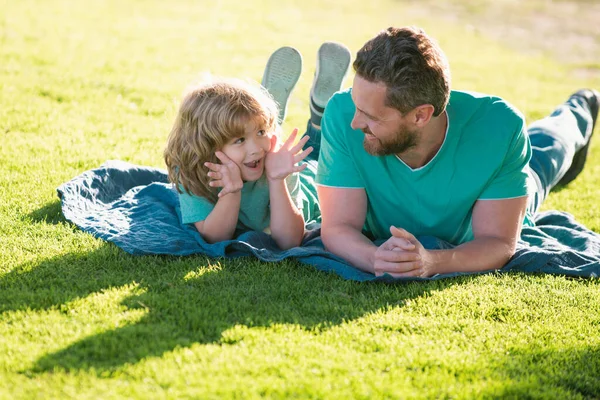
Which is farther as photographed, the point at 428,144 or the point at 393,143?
the point at 428,144

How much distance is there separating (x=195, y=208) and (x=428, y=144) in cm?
138

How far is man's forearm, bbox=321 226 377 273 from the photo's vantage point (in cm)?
409

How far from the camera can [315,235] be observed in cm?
471

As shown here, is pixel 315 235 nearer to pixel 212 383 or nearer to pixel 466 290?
pixel 466 290

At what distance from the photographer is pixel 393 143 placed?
13.3ft

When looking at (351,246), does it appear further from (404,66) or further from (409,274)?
(404,66)

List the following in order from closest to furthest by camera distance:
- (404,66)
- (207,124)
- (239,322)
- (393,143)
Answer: (239,322), (404,66), (393,143), (207,124)

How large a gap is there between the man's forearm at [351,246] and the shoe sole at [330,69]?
1707 millimetres

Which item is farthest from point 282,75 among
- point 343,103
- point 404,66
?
point 404,66

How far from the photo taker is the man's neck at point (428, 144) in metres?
4.15

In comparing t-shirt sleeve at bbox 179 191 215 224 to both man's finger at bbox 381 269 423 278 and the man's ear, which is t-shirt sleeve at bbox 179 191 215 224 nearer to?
man's finger at bbox 381 269 423 278

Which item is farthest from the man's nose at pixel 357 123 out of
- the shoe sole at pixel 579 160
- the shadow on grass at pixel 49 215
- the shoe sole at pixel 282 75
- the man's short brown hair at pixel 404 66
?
the shoe sole at pixel 579 160

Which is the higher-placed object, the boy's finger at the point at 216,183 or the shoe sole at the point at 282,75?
the shoe sole at the point at 282,75

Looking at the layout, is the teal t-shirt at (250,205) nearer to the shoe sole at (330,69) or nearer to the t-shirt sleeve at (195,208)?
the t-shirt sleeve at (195,208)
